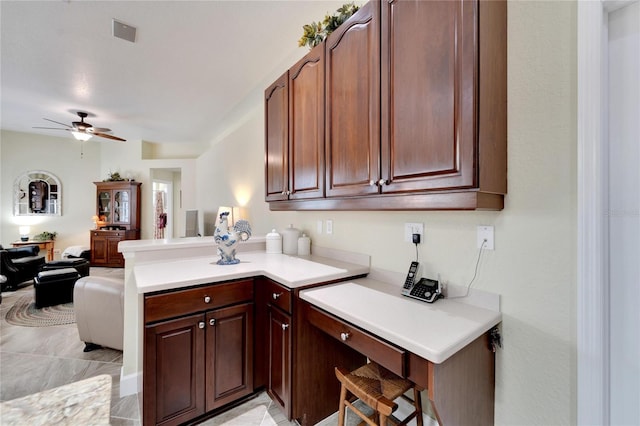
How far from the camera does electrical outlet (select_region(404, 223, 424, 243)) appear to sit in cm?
154

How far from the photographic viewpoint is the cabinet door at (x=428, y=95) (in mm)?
1027

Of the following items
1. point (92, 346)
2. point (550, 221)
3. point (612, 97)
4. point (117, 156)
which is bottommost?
point (92, 346)

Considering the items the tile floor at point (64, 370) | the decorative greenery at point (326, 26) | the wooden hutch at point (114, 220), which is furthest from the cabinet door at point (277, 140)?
the wooden hutch at point (114, 220)

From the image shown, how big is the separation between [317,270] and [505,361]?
1.05m

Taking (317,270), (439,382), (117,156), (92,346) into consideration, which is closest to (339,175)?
(317,270)

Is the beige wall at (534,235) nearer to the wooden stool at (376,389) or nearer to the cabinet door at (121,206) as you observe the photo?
the wooden stool at (376,389)

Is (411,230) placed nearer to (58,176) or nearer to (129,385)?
(129,385)

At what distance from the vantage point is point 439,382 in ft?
3.16

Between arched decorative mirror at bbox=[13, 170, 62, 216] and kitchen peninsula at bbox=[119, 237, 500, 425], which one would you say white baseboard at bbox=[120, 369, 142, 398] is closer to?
kitchen peninsula at bbox=[119, 237, 500, 425]

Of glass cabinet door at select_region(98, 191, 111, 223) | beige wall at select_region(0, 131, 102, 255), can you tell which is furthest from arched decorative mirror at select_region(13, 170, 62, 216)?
glass cabinet door at select_region(98, 191, 111, 223)

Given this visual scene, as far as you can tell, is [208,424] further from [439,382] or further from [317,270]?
[439,382]

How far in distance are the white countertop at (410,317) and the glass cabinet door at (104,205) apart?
7.17 m

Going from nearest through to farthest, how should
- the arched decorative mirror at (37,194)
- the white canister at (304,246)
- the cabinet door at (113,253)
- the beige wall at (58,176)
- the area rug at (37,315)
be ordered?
the white canister at (304,246) → the area rug at (37,315) → the beige wall at (58,176) → the arched decorative mirror at (37,194) → the cabinet door at (113,253)

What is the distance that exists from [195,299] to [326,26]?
6.04ft
